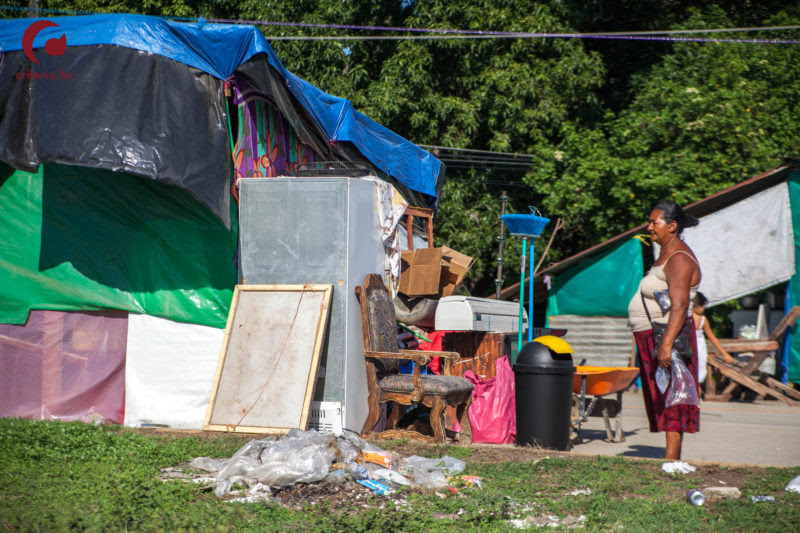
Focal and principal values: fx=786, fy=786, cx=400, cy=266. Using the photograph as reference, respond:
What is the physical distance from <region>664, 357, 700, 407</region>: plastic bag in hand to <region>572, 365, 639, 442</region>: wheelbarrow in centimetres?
194

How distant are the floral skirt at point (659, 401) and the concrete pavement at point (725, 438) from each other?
84cm

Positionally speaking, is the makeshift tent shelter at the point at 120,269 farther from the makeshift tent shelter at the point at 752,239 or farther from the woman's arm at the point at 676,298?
the makeshift tent shelter at the point at 752,239

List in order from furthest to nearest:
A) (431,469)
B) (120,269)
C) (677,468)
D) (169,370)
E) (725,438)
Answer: (725,438) → (120,269) → (169,370) → (677,468) → (431,469)

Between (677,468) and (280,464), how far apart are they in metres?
3.05

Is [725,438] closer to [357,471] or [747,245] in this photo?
[357,471]

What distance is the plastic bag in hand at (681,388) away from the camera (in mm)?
6184

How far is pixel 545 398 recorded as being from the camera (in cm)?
725

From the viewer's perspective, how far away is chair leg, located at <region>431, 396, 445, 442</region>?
728 centimetres

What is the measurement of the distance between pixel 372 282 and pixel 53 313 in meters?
3.23

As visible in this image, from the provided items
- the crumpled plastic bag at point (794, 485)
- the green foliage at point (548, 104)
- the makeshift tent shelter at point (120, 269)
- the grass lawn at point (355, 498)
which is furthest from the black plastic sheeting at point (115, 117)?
the green foliage at point (548, 104)

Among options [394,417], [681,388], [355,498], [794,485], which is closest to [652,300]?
[681,388]

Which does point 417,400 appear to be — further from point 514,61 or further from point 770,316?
point 514,61

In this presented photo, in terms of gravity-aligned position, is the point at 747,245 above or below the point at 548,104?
below

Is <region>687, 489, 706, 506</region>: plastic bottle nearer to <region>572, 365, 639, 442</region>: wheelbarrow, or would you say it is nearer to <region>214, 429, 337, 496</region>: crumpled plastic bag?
<region>214, 429, 337, 496</region>: crumpled plastic bag
